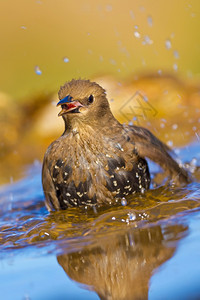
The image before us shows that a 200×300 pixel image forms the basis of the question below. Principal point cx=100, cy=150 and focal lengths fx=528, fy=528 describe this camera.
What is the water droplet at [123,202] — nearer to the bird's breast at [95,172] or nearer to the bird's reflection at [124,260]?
the bird's breast at [95,172]

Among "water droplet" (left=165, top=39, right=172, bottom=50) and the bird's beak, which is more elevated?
"water droplet" (left=165, top=39, right=172, bottom=50)

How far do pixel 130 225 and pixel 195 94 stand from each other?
230 inches

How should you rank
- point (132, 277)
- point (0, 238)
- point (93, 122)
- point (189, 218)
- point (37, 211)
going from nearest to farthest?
point (132, 277), point (189, 218), point (0, 238), point (93, 122), point (37, 211)

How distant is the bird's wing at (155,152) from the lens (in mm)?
4871

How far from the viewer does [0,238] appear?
4113 mm

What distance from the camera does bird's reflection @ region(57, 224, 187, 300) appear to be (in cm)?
267

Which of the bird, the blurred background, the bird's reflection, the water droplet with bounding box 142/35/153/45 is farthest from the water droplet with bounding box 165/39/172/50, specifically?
the bird's reflection

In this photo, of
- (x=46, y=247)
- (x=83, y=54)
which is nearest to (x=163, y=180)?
(x=46, y=247)

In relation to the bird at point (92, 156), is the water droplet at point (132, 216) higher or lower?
lower

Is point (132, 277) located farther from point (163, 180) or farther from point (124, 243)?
point (163, 180)

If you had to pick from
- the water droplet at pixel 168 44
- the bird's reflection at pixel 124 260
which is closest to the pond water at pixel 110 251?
the bird's reflection at pixel 124 260

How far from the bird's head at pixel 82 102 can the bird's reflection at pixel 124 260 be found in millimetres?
1331

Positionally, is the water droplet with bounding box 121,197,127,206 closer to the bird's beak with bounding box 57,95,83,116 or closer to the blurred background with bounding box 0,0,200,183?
the bird's beak with bounding box 57,95,83,116

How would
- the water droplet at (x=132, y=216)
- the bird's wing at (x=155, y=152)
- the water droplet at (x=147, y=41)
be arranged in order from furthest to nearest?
the water droplet at (x=147, y=41), the bird's wing at (x=155, y=152), the water droplet at (x=132, y=216)
